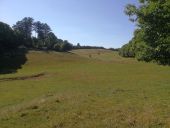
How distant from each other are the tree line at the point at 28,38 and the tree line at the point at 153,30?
103 metres

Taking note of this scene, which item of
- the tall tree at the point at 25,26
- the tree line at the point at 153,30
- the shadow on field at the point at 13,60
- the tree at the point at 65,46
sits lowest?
the shadow on field at the point at 13,60

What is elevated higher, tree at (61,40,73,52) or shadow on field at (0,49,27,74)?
tree at (61,40,73,52)

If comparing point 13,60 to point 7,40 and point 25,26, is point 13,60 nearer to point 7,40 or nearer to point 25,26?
point 7,40

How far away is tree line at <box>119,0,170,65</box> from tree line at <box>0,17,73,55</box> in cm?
10271

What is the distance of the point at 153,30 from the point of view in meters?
17.8

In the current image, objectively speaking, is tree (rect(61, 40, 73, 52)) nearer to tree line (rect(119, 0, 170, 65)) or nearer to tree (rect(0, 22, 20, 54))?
tree (rect(0, 22, 20, 54))

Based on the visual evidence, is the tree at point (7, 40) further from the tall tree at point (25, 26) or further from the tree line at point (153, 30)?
the tree line at point (153, 30)

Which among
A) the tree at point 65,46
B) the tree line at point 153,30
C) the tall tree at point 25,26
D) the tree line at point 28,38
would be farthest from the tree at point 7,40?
the tree line at point 153,30

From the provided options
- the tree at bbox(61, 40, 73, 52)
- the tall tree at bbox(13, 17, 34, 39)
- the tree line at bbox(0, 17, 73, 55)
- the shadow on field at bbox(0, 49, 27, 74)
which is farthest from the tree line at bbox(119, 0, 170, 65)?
the tall tree at bbox(13, 17, 34, 39)

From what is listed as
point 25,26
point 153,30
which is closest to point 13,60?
point 25,26

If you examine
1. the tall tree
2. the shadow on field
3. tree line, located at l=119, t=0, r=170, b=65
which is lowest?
the shadow on field

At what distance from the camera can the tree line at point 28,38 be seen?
406ft

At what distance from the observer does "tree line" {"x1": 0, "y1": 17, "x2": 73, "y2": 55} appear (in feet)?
406

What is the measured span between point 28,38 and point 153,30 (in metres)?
146
